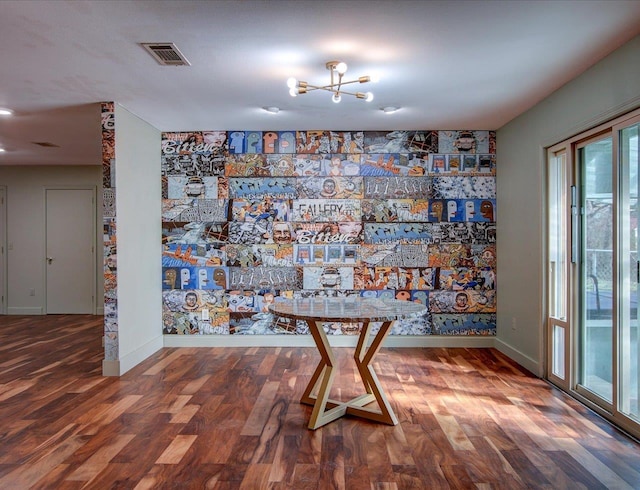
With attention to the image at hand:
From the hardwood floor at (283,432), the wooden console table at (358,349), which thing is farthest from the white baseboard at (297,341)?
the wooden console table at (358,349)

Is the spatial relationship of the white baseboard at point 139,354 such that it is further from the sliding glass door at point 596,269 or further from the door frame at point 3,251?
the door frame at point 3,251

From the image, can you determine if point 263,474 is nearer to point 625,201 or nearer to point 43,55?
point 625,201

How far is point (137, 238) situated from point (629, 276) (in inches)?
168

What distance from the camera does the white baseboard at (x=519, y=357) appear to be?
418 cm

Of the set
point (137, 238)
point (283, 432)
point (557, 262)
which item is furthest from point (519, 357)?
point (137, 238)

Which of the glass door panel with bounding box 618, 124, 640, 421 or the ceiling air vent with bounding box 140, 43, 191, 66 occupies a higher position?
the ceiling air vent with bounding box 140, 43, 191, 66

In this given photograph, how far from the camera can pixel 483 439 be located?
110 inches

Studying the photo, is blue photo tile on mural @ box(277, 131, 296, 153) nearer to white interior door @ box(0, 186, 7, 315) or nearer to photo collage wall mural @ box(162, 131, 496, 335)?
photo collage wall mural @ box(162, 131, 496, 335)

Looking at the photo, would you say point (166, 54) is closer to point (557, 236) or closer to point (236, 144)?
point (236, 144)

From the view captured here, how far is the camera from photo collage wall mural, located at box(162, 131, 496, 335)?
208 inches

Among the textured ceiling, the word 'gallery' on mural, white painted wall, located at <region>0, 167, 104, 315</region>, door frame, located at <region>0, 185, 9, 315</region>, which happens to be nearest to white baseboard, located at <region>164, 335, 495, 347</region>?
the word 'gallery' on mural

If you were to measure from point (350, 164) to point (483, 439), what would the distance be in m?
3.38

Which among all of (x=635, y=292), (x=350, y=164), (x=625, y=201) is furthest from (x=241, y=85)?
(x=635, y=292)

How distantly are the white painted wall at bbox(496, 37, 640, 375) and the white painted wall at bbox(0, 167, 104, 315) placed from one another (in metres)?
6.36
